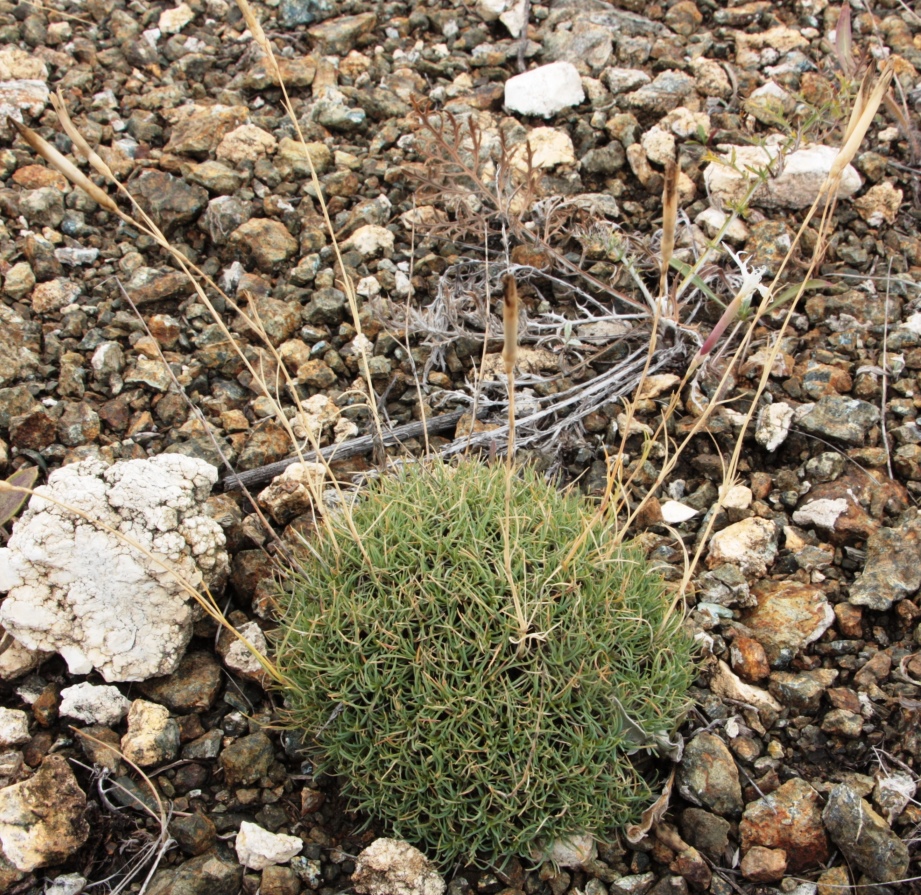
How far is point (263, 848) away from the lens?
2.23m

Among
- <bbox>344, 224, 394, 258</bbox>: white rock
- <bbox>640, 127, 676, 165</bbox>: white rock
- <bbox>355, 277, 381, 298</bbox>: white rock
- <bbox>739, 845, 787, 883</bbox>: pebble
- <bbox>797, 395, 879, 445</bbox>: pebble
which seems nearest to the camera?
<bbox>739, 845, 787, 883</bbox>: pebble

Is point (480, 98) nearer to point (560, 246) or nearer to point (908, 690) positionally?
point (560, 246)

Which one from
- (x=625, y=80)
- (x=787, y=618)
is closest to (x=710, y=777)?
(x=787, y=618)

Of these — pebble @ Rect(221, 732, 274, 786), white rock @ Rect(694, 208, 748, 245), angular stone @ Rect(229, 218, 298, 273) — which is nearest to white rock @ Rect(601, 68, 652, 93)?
white rock @ Rect(694, 208, 748, 245)

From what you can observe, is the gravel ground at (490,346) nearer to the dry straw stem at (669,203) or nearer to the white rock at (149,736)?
the white rock at (149,736)

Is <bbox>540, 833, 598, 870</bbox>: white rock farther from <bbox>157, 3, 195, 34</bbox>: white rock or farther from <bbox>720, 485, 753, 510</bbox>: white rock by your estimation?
<bbox>157, 3, 195, 34</bbox>: white rock

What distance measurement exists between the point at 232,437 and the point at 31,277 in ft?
3.77

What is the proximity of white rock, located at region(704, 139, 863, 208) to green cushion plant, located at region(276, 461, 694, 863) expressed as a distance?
2.14m

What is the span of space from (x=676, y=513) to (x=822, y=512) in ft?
1.53

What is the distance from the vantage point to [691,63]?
4.39 meters

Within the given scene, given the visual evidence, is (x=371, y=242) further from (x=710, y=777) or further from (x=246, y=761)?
(x=710, y=777)

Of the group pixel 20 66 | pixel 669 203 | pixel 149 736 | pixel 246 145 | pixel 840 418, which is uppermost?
pixel 669 203

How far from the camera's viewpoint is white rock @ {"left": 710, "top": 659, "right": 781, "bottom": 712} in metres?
2.53

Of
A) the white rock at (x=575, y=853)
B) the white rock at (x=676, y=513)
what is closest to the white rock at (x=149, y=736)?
the white rock at (x=575, y=853)
